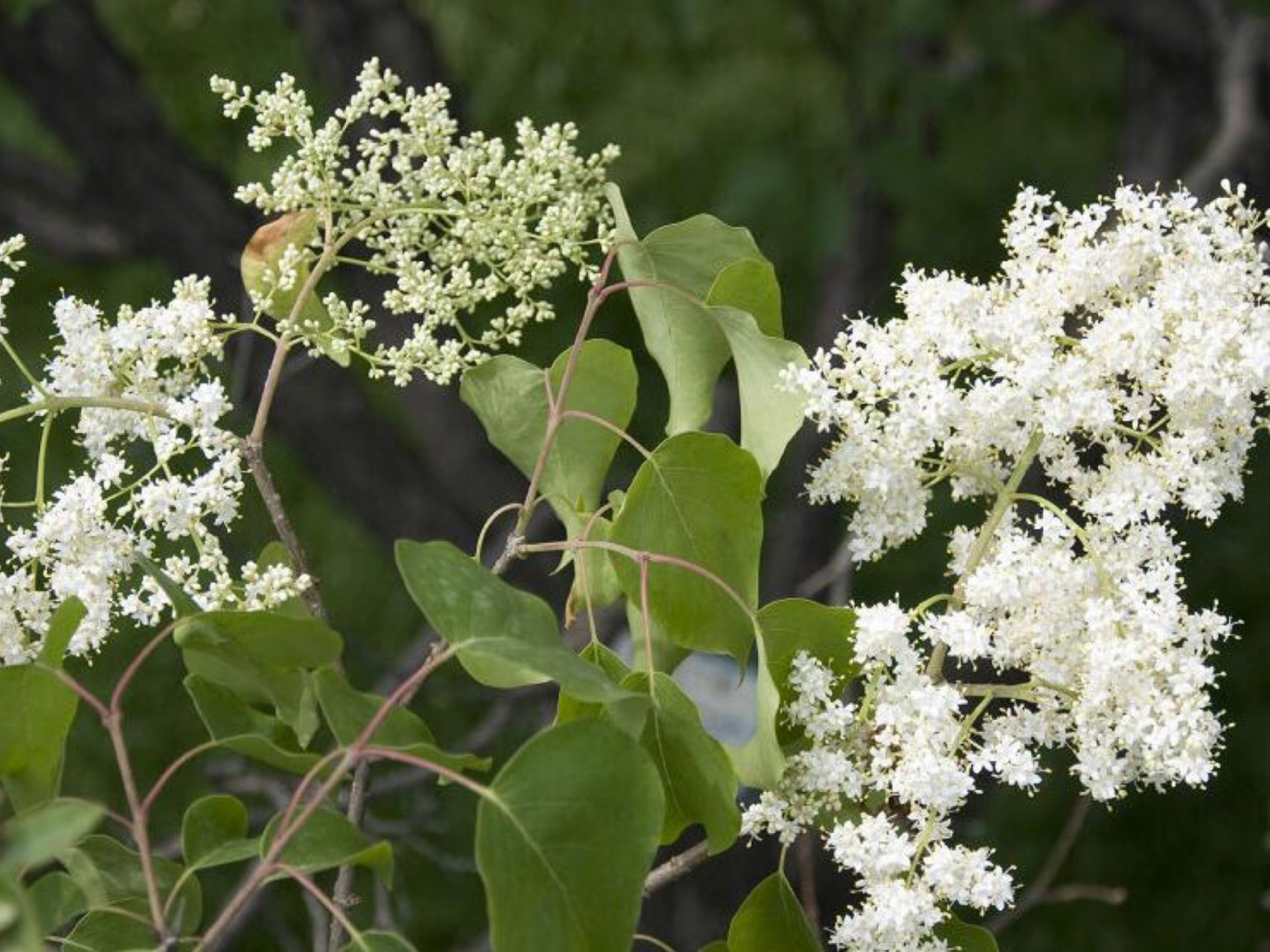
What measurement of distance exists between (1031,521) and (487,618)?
189mm

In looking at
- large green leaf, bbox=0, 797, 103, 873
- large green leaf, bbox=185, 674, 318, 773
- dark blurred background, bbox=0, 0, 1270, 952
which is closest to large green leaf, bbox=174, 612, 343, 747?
large green leaf, bbox=185, 674, 318, 773

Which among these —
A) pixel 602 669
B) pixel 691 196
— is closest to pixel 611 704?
pixel 602 669

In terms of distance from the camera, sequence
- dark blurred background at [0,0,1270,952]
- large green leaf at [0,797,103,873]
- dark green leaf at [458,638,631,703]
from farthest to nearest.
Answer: dark blurred background at [0,0,1270,952] → dark green leaf at [458,638,631,703] → large green leaf at [0,797,103,873]

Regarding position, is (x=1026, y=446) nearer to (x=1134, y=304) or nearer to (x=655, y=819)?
(x=1134, y=304)

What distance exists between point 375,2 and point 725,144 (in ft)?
2.24

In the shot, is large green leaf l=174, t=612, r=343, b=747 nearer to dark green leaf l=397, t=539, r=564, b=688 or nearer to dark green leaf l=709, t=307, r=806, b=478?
dark green leaf l=397, t=539, r=564, b=688

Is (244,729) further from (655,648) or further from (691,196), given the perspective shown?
(691,196)

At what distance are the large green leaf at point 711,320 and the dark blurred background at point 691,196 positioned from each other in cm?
48

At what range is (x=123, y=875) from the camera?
1.78 feet

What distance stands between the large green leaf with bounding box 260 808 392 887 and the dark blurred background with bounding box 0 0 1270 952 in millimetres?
570

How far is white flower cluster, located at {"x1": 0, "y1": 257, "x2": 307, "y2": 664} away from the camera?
0.53 metres

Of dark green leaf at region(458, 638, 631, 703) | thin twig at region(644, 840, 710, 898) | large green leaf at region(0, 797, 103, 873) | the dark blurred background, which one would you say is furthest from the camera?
Answer: the dark blurred background

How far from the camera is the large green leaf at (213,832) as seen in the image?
500 mm

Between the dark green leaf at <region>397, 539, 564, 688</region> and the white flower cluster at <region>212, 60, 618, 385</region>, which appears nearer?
the dark green leaf at <region>397, 539, 564, 688</region>
